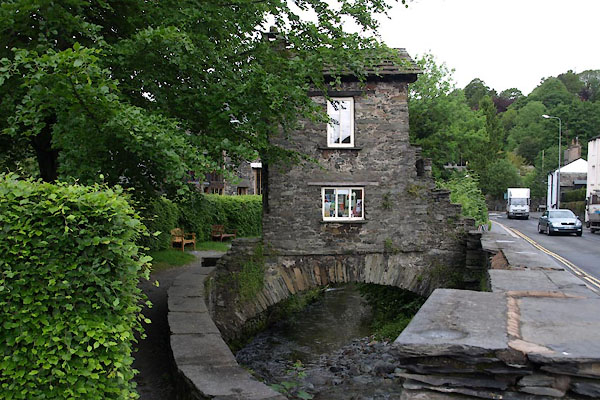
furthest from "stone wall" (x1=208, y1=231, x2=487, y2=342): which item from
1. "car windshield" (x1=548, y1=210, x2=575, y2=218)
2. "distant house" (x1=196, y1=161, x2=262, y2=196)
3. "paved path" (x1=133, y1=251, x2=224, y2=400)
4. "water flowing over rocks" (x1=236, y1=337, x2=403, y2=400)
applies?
"distant house" (x1=196, y1=161, x2=262, y2=196)

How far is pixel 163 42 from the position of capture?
7434 millimetres

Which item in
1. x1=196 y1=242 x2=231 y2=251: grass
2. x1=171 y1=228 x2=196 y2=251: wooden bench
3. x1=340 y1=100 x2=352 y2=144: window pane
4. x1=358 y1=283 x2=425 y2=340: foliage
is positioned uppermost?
x1=340 y1=100 x2=352 y2=144: window pane

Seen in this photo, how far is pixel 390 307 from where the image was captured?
18719 millimetres

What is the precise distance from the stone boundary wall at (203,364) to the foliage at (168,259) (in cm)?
1022

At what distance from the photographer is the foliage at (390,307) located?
16969mm

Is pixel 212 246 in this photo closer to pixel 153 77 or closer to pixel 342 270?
pixel 342 270

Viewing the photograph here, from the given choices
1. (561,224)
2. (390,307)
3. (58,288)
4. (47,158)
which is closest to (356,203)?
(390,307)

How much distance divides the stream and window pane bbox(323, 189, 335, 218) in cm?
411

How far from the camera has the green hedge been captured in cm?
387

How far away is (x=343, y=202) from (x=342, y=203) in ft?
0.14

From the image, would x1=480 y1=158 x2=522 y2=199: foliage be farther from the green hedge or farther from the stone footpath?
the green hedge

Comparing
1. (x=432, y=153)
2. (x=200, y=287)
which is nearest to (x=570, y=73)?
(x=432, y=153)

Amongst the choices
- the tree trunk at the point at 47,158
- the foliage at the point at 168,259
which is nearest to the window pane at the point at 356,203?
the foliage at the point at 168,259

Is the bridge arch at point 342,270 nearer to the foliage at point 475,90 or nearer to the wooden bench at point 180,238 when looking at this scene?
the wooden bench at point 180,238
